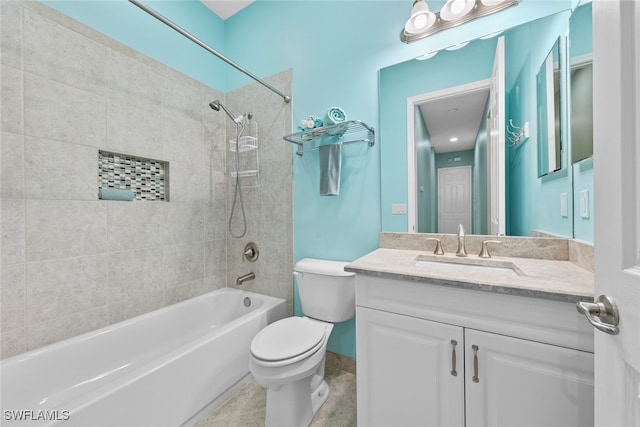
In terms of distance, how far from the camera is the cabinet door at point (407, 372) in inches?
35.5

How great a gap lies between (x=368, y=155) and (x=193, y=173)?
1.43 metres

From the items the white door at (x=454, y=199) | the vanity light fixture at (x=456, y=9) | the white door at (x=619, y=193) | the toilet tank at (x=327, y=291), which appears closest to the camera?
the white door at (x=619, y=193)

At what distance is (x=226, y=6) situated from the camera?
6.91ft

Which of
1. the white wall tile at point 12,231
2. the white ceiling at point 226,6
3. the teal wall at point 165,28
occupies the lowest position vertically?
the white wall tile at point 12,231

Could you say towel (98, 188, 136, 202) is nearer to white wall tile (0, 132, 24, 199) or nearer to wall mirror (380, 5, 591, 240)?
white wall tile (0, 132, 24, 199)

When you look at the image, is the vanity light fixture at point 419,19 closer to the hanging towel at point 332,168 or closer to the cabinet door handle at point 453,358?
the hanging towel at point 332,168

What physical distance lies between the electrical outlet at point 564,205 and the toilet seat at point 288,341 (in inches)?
51.2

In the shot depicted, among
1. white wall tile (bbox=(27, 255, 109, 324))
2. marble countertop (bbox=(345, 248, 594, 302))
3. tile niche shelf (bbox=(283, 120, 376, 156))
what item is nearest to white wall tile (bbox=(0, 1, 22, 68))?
white wall tile (bbox=(27, 255, 109, 324))

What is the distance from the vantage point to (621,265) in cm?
45

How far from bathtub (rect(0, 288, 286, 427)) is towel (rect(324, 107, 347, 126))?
1372mm

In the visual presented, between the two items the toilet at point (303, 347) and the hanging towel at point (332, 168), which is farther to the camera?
the hanging towel at point (332, 168)

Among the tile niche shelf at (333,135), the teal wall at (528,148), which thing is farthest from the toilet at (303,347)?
the teal wall at (528,148)

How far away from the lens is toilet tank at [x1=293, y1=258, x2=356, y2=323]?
4.94 ft

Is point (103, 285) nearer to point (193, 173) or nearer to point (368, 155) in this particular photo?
point (193, 173)
